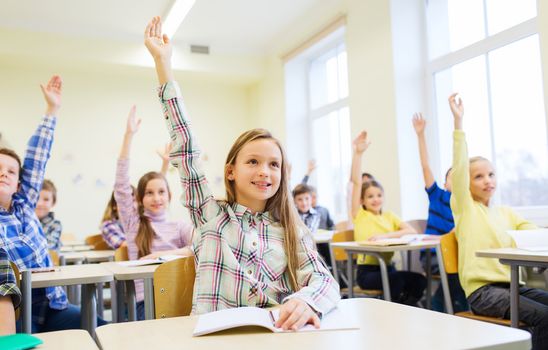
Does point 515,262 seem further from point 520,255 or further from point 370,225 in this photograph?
point 370,225

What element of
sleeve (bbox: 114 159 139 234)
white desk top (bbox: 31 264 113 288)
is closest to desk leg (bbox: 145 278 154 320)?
white desk top (bbox: 31 264 113 288)

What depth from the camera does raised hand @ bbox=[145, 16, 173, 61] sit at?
1.38m

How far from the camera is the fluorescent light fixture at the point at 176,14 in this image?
16.4ft

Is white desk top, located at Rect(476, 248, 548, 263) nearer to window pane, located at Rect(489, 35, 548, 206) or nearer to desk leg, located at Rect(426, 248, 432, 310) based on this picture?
desk leg, located at Rect(426, 248, 432, 310)

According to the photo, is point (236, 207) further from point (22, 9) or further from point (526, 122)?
point (22, 9)

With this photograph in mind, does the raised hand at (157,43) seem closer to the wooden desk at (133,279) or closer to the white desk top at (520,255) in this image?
the wooden desk at (133,279)

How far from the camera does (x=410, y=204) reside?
4398 millimetres

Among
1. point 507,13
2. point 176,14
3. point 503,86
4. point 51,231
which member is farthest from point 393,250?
point 176,14

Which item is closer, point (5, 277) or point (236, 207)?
point (5, 277)

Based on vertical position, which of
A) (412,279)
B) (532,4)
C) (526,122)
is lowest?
(412,279)

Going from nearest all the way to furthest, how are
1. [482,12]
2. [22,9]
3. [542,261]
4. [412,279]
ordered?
[542,261] < [412,279] < [482,12] < [22,9]

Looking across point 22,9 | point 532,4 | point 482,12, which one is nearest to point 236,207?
point 532,4

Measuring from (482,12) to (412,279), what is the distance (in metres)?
2.18

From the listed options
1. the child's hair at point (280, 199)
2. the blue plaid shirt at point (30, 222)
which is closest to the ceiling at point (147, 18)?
the blue plaid shirt at point (30, 222)
